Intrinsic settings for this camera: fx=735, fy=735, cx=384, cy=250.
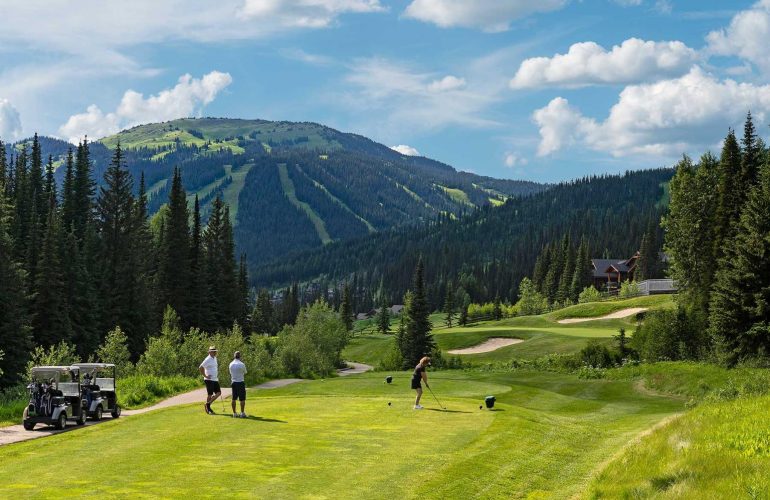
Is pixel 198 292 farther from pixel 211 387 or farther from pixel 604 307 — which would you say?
pixel 211 387

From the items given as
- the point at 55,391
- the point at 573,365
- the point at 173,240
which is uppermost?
the point at 173,240

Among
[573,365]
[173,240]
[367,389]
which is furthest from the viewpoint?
[173,240]

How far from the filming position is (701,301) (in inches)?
2452

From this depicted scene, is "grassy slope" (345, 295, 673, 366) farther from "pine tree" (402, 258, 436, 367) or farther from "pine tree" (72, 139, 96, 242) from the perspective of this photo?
"pine tree" (72, 139, 96, 242)

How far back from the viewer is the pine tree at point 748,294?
47.7 m

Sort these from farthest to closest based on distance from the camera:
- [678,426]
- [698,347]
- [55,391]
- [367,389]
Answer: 1. [698,347]
2. [367,389]
3. [55,391]
4. [678,426]

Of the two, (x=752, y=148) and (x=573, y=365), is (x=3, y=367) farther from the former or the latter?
(x=752, y=148)

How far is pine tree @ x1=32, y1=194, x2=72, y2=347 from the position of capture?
69.2m

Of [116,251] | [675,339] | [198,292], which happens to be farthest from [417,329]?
[116,251]

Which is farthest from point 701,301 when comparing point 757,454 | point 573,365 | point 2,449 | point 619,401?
point 2,449

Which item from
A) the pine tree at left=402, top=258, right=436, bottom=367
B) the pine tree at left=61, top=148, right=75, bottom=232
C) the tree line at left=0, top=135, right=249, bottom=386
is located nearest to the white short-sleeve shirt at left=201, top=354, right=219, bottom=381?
the tree line at left=0, top=135, right=249, bottom=386

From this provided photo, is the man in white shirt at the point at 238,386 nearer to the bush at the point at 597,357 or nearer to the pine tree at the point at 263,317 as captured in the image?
the bush at the point at 597,357

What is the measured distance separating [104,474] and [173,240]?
75.7 meters

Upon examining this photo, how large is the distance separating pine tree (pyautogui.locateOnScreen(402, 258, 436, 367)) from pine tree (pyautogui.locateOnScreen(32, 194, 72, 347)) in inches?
1446
